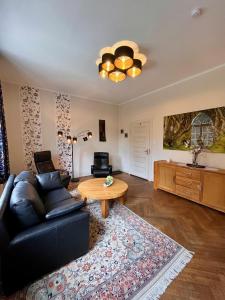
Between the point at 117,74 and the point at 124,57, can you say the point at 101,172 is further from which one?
the point at 124,57

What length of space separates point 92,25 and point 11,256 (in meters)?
2.70

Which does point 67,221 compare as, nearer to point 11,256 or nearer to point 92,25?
point 11,256

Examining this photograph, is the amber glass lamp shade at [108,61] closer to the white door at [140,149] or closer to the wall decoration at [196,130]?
the wall decoration at [196,130]

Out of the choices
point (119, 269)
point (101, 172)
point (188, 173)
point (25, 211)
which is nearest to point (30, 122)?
point (101, 172)

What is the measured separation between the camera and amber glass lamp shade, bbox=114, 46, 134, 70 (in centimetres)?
190

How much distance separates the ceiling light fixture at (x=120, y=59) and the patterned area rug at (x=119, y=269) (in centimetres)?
243

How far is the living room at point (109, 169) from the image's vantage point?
1399 millimetres

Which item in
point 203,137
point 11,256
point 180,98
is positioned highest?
point 180,98

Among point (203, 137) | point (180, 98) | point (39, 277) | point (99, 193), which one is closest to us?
point (39, 277)

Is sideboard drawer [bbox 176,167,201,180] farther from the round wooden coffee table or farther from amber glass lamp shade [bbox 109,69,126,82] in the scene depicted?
amber glass lamp shade [bbox 109,69,126,82]

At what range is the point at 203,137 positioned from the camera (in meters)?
3.28

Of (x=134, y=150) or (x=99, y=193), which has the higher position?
(x=134, y=150)

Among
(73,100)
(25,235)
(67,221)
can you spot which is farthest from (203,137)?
(73,100)

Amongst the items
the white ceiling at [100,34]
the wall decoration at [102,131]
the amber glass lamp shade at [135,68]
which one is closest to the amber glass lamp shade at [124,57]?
the amber glass lamp shade at [135,68]
